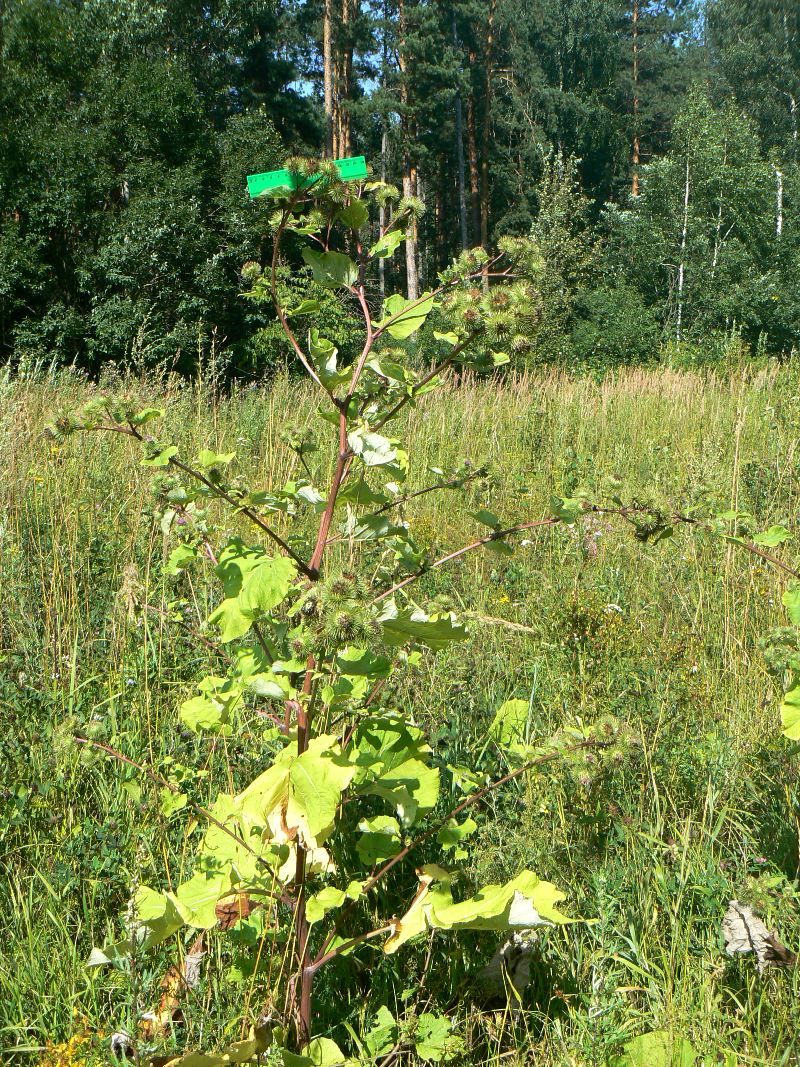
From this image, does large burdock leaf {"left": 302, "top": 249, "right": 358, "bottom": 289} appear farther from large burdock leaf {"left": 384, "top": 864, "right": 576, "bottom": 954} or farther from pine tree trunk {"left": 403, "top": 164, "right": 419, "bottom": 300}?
pine tree trunk {"left": 403, "top": 164, "right": 419, "bottom": 300}

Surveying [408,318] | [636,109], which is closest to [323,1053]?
[408,318]

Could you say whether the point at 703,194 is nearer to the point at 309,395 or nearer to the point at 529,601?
the point at 309,395

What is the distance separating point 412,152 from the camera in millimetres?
23469

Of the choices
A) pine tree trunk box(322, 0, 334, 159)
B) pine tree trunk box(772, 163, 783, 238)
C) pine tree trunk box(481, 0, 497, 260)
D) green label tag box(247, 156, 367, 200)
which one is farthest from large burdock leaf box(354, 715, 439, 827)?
pine tree trunk box(481, 0, 497, 260)

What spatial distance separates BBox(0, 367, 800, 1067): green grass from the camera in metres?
1.50

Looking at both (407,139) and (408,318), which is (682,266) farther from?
(408,318)

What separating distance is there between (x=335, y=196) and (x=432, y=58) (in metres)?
25.5

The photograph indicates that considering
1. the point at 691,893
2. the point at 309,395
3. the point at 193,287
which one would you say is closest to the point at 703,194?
the point at 193,287

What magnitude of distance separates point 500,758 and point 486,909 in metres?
0.99

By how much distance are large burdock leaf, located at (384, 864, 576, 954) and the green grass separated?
0.77 feet

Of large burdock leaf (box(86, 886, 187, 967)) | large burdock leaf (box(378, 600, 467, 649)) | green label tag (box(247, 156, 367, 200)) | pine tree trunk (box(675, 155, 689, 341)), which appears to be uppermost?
pine tree trunk (box(675, 155, 689, 341))

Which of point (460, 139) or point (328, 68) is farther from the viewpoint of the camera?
point (460, 139)

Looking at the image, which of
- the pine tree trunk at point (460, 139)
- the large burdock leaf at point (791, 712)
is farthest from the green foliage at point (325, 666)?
the pine tree trunk at point (460, 139)

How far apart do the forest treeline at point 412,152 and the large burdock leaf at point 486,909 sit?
607cm
